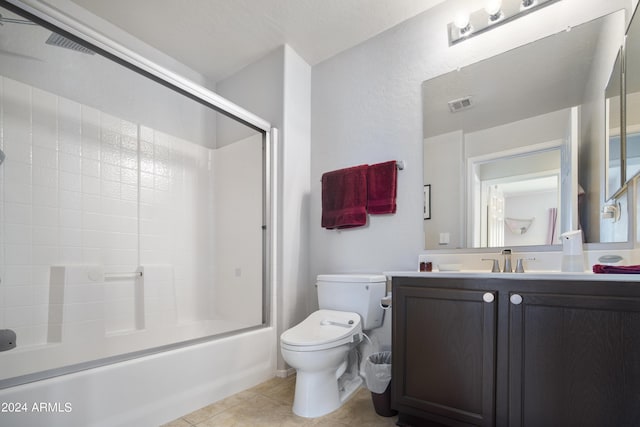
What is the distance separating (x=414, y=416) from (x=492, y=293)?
71 centimetres

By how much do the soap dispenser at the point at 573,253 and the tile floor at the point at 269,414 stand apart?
3.65 ft

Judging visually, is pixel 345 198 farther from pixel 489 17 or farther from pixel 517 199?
pixel 489 17

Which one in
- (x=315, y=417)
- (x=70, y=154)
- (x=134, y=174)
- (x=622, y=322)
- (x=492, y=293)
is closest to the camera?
(x=622, y=322)

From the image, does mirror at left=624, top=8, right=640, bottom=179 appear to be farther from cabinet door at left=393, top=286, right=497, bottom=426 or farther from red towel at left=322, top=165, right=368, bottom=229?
red towel at left=322, top=165, right=368, bottom=229

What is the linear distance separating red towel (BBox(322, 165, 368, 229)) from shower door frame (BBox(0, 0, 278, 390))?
398 millimetres

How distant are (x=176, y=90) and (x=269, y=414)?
76.5 inches

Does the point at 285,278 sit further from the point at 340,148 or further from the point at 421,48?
the point at 421,48

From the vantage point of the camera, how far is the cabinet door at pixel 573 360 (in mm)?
1026

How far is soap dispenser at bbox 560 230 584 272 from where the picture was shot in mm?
1355

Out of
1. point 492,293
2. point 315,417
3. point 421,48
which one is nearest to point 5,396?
point 315,417

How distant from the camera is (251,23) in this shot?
7.21 feet

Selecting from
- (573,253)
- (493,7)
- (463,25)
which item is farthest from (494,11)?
(573,253)

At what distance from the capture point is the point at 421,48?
6.81 feet

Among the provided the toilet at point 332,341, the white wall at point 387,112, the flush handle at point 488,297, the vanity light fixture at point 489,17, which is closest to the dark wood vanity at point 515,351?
the flush handle at point 488,297
